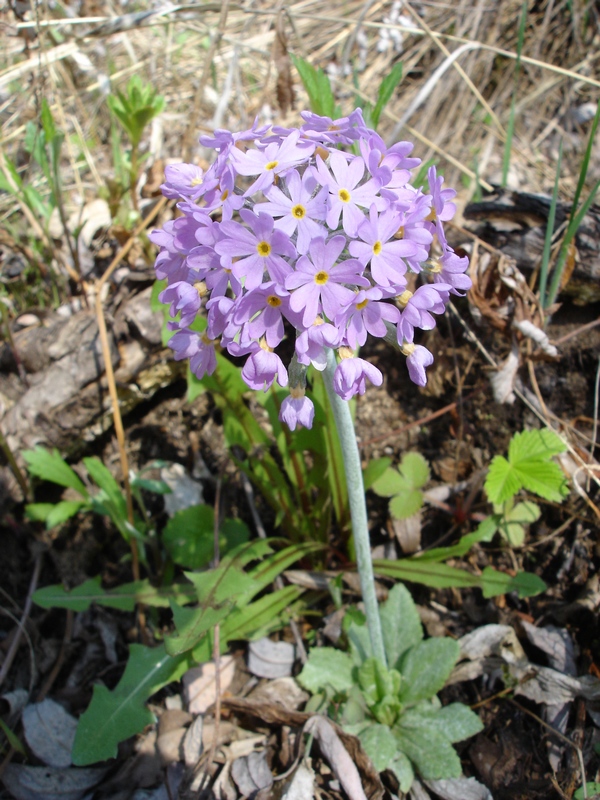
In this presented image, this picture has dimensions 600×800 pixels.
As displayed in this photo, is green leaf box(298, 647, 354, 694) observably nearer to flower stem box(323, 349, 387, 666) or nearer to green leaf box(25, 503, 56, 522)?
flower stem box(323, 349, 387, 666)

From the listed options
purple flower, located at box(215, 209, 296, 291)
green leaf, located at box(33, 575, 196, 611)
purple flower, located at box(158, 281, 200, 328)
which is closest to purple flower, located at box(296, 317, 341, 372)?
purple flower, located at box(215, 209, 296, 291)

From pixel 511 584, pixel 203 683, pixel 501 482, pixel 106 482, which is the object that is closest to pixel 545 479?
pixel 501 482

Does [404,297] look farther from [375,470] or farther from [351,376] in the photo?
[375,470]

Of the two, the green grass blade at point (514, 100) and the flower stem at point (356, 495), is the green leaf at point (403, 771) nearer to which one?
the flower stem at point (356, 495)

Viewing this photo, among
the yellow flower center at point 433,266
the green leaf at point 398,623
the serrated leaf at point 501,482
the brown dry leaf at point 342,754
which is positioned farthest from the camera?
the green leaf at point 398,623

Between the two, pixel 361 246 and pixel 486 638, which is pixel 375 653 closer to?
pixel 486 638

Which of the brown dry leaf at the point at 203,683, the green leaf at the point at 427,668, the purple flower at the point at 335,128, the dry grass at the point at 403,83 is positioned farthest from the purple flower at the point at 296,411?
the dry grass at the point at 403,83

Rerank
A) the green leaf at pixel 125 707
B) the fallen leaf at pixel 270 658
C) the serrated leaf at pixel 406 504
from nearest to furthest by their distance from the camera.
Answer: the green leaf at pixel 125 707
the fallen leaf at pixel 270 658
the serrated leaf at pixel 406 504

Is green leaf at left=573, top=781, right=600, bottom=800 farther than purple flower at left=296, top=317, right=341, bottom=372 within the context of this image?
Yes
